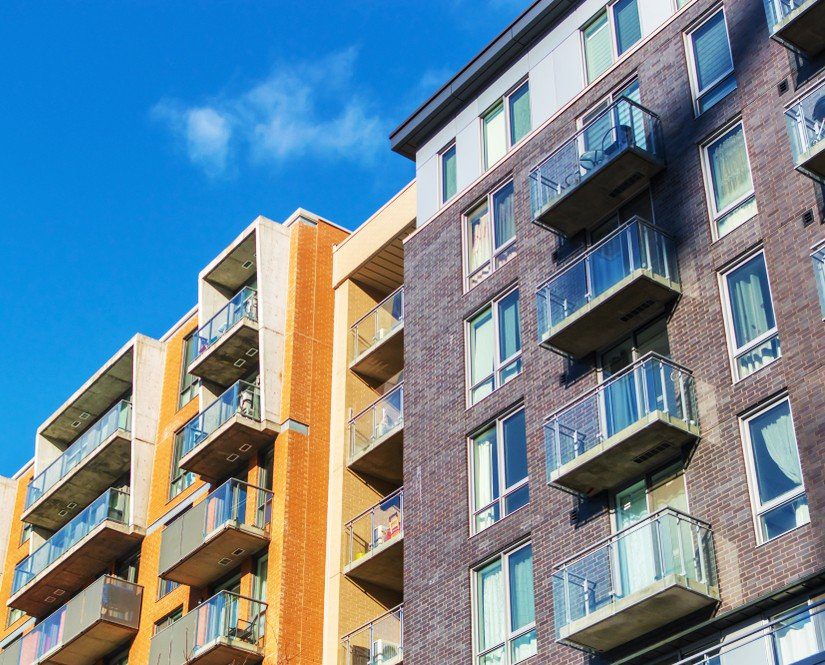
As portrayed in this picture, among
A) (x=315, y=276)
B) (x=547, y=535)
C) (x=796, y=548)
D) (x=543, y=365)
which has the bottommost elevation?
(x=796, y=548)

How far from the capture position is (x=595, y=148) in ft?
92.2

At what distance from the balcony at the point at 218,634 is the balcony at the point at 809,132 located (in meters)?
17.6

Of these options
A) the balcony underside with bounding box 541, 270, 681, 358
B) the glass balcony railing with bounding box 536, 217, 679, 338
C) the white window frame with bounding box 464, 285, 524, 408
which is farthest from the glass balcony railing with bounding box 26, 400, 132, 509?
the balcony underside with bounding box 541, 270, 681, 358

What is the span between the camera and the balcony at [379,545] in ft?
108

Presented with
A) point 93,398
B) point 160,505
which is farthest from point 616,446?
point 93,398

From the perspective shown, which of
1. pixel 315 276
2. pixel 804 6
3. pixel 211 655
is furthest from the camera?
pixel 315 276

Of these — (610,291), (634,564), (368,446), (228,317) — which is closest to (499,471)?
(610,291)

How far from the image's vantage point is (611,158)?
89.5 feet

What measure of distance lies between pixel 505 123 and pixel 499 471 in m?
Result: 8.74

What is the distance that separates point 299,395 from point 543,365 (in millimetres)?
10954

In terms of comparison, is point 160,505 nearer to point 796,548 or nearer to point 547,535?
point 547,535

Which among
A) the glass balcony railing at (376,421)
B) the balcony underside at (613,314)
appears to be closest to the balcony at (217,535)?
the glass balcony railing at (376,421)

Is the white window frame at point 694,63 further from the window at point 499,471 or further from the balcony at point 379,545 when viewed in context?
the balcony at point 379,545

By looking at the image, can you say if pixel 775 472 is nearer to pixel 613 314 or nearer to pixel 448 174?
pixel 613 314
